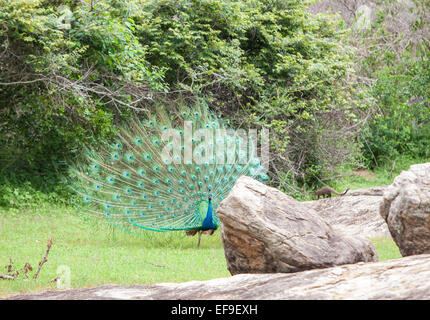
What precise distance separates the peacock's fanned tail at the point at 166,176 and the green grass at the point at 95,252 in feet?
1.22

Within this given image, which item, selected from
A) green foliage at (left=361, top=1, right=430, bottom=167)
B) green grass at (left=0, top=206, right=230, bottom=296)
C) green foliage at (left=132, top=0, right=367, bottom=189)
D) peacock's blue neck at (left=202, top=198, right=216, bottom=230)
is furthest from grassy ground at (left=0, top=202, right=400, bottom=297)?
green foliage at (left=361, top=1, right=430, bottom=167)

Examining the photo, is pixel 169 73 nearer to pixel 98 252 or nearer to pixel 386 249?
pixel 98 252

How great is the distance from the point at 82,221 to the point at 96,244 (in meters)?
1.55

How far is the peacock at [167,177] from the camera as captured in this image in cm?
852

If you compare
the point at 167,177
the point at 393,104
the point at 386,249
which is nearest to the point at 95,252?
the point at 167,177

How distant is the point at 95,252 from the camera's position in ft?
26.0

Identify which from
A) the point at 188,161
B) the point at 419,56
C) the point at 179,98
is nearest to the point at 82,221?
the point at 188,161

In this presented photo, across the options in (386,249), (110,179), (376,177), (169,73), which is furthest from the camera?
(376,177)

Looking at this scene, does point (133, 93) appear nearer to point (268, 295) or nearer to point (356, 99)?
point (356, 99)

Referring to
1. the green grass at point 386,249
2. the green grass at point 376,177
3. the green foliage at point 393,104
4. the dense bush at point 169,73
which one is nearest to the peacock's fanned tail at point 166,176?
the dense bush at point 169,73

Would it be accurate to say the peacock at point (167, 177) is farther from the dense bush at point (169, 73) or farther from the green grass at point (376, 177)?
the green grass at point (376, 177)

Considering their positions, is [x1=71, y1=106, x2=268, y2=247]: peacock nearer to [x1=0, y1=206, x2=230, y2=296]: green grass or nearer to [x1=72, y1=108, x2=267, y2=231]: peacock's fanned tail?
[x1=72, y1=108, x2=267, y2=231]: peacock's fanned tail

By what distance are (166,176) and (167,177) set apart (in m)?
0.03

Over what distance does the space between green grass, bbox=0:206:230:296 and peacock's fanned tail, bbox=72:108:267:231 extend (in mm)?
372
